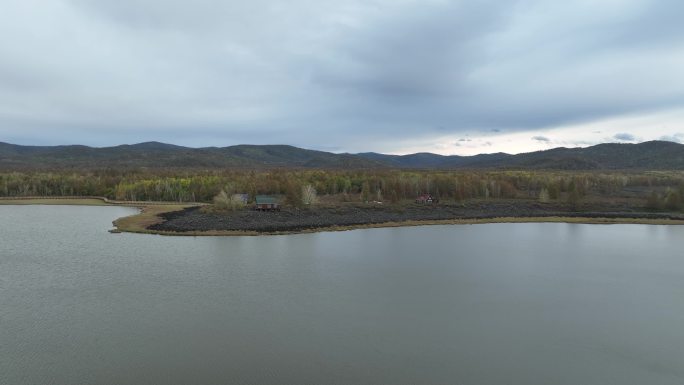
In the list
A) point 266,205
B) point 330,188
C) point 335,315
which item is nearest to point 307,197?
point 266,205

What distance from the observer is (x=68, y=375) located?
11.3 metres

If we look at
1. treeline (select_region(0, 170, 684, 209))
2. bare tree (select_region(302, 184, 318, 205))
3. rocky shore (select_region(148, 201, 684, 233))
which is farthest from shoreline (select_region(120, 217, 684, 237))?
treeline (select_region(0, 170, 684, 209))

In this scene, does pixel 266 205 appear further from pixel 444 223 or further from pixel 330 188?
pixel 330 188

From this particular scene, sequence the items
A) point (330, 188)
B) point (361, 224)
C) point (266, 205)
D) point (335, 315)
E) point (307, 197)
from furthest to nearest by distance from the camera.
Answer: point (330, 188), point (307, 197), point (266, 205), point (361, 224), point (335, 315)

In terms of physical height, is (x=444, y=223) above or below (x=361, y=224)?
below

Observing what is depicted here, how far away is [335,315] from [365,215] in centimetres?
3258

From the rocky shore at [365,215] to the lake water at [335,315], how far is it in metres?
8.53

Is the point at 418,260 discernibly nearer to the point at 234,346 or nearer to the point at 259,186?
the point at 234,346

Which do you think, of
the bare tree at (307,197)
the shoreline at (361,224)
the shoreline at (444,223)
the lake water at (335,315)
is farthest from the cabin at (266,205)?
the lake water at (335,315)

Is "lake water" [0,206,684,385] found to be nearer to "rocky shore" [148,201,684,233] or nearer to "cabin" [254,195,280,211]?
"rocky shore" [148,201,684,233]

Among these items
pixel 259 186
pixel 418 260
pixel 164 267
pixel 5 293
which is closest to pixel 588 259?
pixel 418 260

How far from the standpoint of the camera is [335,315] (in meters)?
16.0

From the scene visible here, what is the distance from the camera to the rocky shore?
130 ft

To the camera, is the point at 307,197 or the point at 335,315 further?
the point at 307,197
